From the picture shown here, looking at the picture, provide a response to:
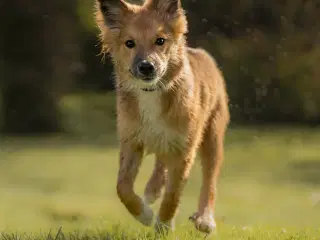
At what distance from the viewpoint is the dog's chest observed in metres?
6.91

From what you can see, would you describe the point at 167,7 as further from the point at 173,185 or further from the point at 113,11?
the point at 173,185

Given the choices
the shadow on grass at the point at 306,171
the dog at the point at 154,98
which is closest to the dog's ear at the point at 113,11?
the dog at the point at 154,98

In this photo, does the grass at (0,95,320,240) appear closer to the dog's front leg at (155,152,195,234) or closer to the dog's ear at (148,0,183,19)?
the dog's front leg at (155,152,195,234)

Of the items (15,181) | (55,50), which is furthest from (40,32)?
(15,181)

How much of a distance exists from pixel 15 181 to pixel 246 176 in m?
3.14

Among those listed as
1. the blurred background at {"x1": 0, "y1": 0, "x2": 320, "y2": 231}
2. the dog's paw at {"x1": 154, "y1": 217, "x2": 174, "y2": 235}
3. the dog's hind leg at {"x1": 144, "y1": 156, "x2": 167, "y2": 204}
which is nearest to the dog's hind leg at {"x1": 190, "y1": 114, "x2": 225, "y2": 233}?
the dog's hind leg at {"x1": 144, "y1": 156, "x2": 167, "y2": 204}

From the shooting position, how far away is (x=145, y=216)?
7039 mm

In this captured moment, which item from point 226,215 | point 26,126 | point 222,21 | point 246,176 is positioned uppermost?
point 226,215

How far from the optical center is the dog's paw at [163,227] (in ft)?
23.2

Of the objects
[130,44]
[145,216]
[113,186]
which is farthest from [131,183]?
[113,186]

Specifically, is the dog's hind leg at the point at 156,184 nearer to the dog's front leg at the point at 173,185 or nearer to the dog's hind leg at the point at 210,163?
the dog's hind leg at the point at 210,163

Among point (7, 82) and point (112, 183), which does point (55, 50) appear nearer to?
point (7, 82)

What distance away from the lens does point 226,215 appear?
9820 mm

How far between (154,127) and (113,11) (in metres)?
0.94
